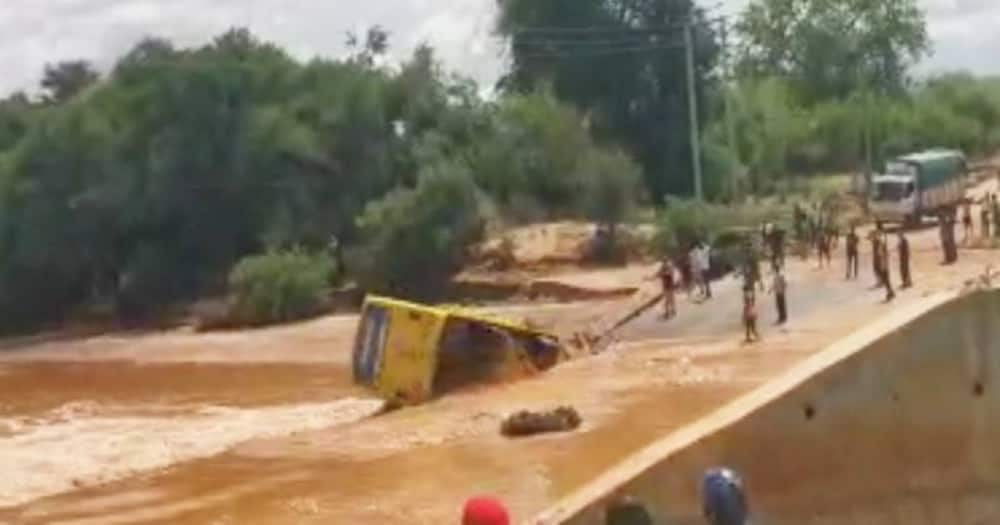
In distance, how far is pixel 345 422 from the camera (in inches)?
1305

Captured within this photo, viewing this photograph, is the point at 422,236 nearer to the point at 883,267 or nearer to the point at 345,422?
the point at 883,267

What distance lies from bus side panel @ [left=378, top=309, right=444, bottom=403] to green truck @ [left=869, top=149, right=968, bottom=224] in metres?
23.9

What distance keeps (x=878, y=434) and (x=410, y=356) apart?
19.2 metres

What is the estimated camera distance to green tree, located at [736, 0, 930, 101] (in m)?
91.2

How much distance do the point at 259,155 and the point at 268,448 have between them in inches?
1315

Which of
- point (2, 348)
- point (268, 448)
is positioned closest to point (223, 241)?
point (2, 348)

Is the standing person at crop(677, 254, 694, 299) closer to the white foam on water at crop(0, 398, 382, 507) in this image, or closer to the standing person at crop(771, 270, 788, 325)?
the standing person at crop(771, 270, 788, 325)

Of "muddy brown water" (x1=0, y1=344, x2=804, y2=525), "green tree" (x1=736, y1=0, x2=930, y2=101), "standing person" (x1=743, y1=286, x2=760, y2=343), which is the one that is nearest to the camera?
"muddy brown water" (x1=0, y1=344, x2=804, y2=525)

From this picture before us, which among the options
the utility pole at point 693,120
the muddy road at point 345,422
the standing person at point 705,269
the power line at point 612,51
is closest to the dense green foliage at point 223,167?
the utility pole at point 693,120

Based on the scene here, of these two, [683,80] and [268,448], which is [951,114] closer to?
[683,80]

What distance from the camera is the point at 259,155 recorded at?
204 feet

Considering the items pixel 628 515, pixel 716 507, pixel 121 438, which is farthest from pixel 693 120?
pixel 716 507

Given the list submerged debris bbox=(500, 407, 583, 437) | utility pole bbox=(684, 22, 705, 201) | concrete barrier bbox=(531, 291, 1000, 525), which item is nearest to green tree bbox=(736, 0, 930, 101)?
utility pole bbox=(684, 22, 705, 201)

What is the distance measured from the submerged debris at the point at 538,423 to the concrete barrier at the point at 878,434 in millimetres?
12866
